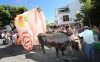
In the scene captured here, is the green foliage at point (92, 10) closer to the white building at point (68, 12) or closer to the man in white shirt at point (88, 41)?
the man in white shirt at point (88, 41)

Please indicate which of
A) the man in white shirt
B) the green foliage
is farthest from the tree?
the man in white shirt

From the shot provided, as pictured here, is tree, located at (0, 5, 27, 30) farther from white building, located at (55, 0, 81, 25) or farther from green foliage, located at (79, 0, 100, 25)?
green foliage, located at (79, 0, 100, 25)

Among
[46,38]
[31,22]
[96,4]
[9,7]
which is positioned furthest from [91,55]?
[9,7]

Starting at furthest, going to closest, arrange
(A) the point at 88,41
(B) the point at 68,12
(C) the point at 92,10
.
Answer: (B) the point at 68,12 → (C) the point at 92,10 → (A) the point at 88,41

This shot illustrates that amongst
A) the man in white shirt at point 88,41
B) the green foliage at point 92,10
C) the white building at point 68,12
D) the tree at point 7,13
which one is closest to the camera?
the man in white shirt at point 88,41

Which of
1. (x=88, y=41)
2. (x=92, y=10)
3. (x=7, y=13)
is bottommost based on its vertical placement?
(x=88, y=41)

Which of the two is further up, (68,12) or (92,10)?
→ (68,12)

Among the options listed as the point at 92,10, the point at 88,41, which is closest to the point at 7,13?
the point at 92,10

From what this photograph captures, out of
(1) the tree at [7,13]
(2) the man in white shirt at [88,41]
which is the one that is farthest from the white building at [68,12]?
(2) the man in white shirt at [88,41]

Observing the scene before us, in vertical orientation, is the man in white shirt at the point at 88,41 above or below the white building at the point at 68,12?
below

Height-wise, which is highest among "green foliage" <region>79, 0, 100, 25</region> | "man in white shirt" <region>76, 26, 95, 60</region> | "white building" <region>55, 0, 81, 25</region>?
"white building" <region>55, 0, 81, 25</region>

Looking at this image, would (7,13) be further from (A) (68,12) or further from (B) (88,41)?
(B) (88,41)

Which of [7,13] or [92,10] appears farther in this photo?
[7,13]

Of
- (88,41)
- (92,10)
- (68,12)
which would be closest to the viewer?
(88,41)
